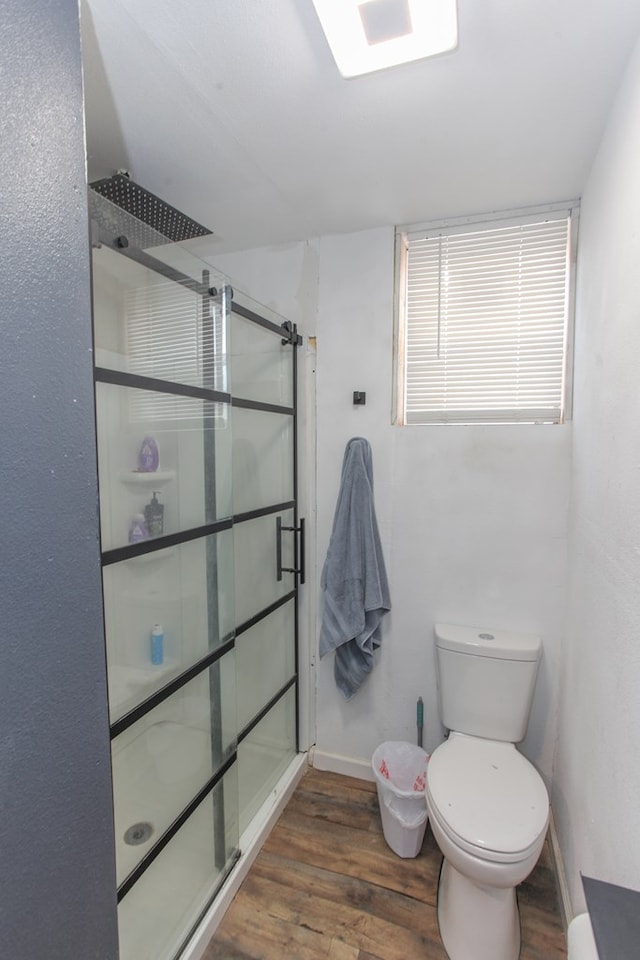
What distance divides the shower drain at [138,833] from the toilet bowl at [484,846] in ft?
2.83

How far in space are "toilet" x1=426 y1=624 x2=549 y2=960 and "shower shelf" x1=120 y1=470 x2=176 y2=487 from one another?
1.24 meters

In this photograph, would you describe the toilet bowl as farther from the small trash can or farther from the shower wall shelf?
the shower wall shelf

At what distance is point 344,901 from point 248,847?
38 centimetres

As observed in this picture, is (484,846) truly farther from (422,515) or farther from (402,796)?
(422,515)

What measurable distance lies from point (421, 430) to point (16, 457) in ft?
5.28

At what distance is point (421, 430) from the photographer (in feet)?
6.34

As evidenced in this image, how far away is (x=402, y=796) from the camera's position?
5.56 feet

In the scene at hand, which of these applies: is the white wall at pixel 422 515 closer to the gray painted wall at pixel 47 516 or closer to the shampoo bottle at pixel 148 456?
the shampoo bottle at pixel 148 456

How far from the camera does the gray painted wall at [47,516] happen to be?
56 centimetres

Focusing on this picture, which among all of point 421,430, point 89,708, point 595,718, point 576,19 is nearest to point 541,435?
point 421,430

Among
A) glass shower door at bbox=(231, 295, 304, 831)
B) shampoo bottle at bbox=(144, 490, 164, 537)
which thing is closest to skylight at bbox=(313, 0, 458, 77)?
glass shower door at bbox=(231, 295, 304, 831)

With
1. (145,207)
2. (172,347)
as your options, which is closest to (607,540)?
(172,347)

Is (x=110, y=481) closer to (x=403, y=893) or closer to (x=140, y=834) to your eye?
(x=140, y=834)

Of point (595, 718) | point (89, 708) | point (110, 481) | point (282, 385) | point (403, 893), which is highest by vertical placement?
point (282, 385)
